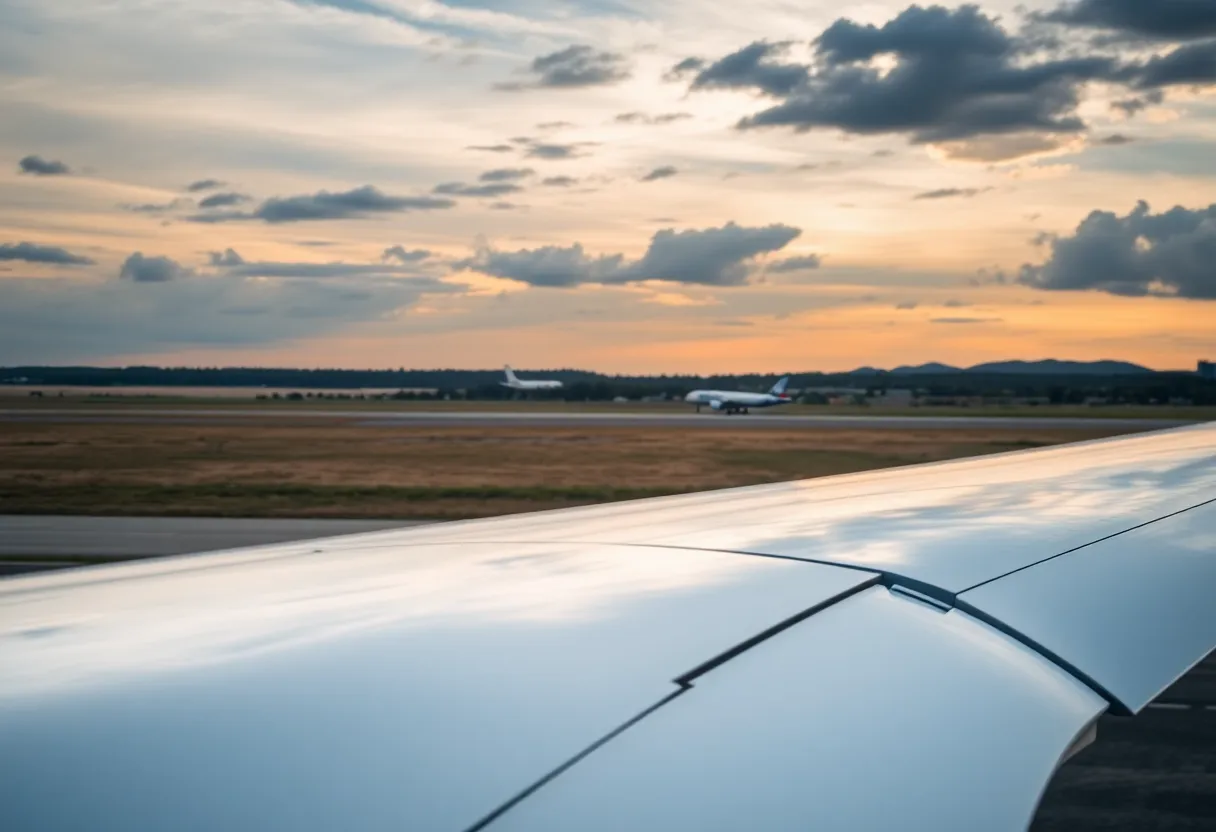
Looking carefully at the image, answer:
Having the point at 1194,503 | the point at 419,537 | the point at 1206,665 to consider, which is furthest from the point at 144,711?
the point at 1206,665

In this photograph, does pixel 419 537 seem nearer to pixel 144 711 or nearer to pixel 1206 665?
pixel 144 711

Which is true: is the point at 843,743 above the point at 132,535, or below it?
above

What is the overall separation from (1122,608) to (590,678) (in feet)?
5.52

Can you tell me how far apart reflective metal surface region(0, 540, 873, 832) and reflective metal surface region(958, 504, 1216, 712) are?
41 centimetres

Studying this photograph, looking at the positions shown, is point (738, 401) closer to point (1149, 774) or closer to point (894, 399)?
point (894, 399)

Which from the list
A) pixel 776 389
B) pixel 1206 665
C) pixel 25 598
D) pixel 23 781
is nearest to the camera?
pixel 23 781

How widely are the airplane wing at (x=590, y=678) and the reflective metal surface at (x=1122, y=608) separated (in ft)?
0.03

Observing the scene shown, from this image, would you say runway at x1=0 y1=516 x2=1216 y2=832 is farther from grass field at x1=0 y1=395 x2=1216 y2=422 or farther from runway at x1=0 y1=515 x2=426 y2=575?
grass field at x1=0 y1=395 x2=1216 y2=422

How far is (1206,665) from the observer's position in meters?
12.5

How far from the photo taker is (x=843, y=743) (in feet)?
5.31

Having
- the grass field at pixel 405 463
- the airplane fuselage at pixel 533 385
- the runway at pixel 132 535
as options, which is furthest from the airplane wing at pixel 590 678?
the airplane fuselage at pixel 533 385

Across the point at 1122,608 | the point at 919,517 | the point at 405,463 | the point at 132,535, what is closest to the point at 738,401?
the point at 405,463

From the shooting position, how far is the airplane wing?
1.35 m

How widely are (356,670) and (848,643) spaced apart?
0.93 meters
